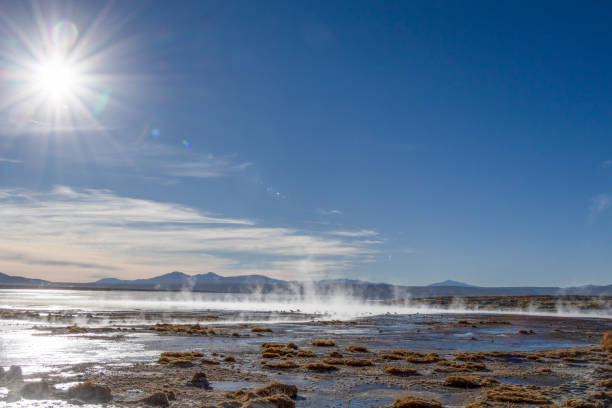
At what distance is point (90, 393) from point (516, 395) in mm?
17167

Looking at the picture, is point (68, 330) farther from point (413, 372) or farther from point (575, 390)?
point (575, 390)

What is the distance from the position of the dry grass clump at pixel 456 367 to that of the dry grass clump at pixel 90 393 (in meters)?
17.7

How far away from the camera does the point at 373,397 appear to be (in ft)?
65.1

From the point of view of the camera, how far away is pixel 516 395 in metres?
19.5

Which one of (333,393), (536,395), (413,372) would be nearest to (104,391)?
(333,393)

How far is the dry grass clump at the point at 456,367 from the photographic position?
87.4 feet

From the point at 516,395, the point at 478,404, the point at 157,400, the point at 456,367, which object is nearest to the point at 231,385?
the point at 157,400

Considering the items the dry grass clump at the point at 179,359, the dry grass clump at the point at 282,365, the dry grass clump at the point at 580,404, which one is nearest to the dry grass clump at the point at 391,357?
the dry grass clump at the point at 282,365

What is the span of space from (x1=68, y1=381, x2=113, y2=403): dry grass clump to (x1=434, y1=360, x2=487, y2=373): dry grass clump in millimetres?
17672

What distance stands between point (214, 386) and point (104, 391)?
499 cm

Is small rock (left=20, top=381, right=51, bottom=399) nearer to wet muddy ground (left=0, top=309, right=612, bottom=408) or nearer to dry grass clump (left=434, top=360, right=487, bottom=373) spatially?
wet muddy ground (left=0, top=309, right=612, bottom=408)

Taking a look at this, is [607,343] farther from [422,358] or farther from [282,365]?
[282,365]

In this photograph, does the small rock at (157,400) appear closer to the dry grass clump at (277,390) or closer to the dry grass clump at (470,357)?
the dry grass clump at (277,390)

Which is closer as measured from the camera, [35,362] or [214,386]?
[214,386]
